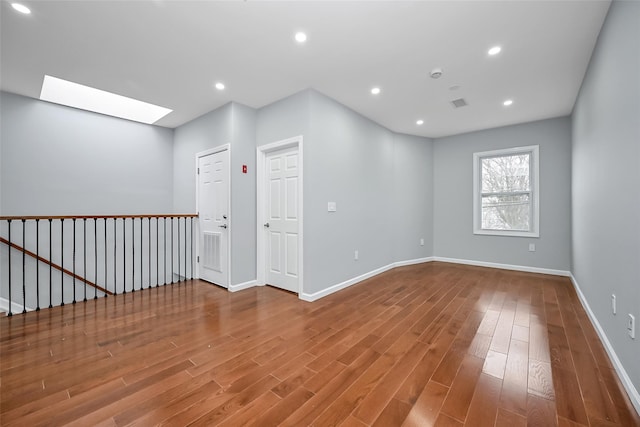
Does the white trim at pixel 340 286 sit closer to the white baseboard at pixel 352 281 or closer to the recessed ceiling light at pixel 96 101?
the white baseboard at pixel 352 281

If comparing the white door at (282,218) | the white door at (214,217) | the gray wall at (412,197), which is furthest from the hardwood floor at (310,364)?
the gray wall at (412,197)

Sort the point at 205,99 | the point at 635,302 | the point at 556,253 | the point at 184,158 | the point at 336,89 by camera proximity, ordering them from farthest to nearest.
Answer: the point at 184,158, the point at 556,253, the point at 205,99, the point at 336,89, the point at 635,302

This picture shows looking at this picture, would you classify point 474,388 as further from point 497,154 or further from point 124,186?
point 124,186

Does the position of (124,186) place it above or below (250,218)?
above

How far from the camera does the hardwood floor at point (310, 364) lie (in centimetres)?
145

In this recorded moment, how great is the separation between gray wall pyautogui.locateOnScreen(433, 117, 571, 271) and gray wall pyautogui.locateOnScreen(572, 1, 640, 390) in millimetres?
1900

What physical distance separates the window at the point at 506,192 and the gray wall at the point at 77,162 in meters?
6.23

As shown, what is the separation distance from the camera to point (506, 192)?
194 inches

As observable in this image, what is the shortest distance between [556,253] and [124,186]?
301 inches

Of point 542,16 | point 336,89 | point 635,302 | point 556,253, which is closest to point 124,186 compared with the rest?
point 336,89

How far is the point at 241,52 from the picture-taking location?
2.58 meters

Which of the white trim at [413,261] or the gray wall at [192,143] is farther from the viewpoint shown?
the white trim at [413,261]

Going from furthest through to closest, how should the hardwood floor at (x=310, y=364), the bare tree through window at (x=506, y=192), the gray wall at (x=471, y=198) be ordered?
1. the bare tree through window at (x=506, y=192)
2. the gray wall at (x=471, y=198)
3. the hardwood floor at (x=310, y=364)

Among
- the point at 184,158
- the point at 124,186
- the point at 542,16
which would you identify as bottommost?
the point at 124,186
